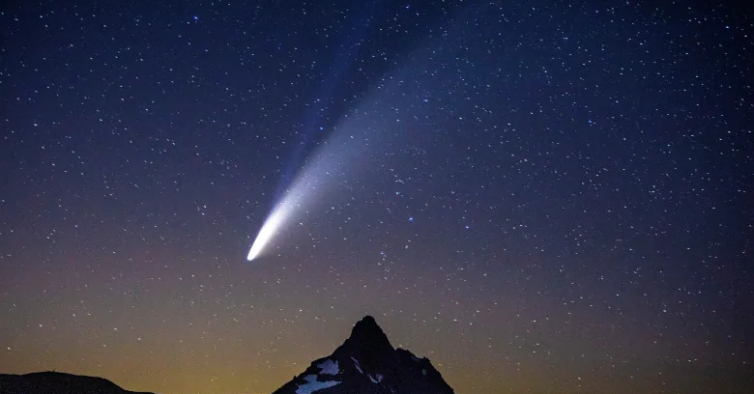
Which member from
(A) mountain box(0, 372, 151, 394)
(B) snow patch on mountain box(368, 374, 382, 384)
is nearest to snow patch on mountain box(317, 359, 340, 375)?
(B) snow patch on mountain box(368, 374, 382, 384)

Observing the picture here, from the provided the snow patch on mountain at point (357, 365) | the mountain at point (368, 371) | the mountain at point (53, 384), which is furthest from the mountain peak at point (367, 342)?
the mountain at point (53, 384)

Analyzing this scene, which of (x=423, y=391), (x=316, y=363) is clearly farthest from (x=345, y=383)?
(x=423, y=391)

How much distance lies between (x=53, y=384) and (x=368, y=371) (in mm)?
67373

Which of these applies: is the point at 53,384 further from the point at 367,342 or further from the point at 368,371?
the point at 367,342

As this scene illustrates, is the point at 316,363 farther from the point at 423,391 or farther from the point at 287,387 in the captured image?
the point at 423,391

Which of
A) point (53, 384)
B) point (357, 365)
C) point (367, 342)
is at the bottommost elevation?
point (53, 384)

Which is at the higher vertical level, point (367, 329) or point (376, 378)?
point (367, 329)

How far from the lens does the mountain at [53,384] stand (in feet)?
220

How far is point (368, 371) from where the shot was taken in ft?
405

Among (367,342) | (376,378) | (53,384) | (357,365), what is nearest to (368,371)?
(376,378)

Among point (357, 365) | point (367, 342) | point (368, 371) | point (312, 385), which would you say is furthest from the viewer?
point (367, 342)

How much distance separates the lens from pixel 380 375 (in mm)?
124312

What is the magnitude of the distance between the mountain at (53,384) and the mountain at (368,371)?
38.0 meters

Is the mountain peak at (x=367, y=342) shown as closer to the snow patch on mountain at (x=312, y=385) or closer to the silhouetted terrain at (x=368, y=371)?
the silhouetted terrain at (x=368, y=371)
